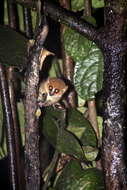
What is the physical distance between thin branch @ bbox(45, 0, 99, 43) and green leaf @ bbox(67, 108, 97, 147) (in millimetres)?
230

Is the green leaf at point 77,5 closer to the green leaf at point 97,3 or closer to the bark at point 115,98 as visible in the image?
the green leaf at point 97,3

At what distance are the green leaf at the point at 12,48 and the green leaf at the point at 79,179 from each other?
0.94 ft

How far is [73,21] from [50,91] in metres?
0.19

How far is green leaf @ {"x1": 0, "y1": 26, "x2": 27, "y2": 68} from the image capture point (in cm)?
70

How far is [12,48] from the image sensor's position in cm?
75

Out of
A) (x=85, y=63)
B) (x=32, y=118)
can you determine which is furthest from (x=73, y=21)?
(x=32, y=118)

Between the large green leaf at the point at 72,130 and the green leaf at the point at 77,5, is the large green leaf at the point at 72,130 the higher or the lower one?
the lower one

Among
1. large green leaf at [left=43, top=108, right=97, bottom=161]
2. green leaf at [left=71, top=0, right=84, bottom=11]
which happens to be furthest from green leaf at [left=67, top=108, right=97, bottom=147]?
green leaf at [left=71, top=0, right=84, bottom=11]

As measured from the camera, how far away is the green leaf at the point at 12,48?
2.31ft

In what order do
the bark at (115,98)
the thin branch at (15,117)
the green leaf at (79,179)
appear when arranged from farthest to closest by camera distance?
the thin branch at (15,117), the green leaf at (79,179), the bark at (115,98)

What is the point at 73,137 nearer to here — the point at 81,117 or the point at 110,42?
the point at 81,117

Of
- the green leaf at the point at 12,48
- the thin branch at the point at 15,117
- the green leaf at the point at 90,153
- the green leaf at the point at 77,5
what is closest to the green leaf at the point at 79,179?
the green leaf at the point at 90,153

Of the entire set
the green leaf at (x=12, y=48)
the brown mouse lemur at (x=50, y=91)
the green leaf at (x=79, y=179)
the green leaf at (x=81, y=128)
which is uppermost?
the green leaf at (x=12, y=48)

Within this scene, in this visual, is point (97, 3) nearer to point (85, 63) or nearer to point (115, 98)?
point (85, 63)
